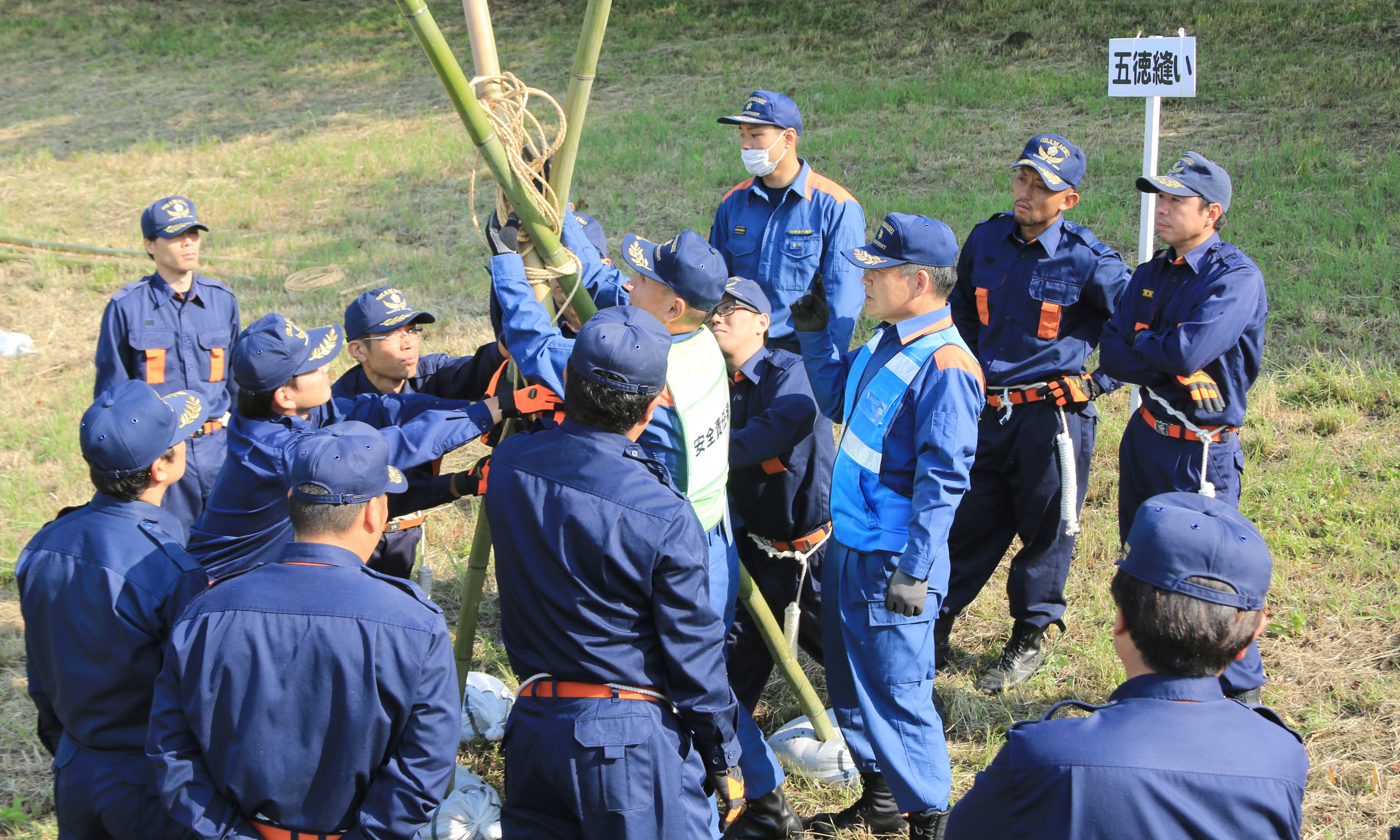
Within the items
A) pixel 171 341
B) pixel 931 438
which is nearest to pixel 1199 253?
pixel 931 438

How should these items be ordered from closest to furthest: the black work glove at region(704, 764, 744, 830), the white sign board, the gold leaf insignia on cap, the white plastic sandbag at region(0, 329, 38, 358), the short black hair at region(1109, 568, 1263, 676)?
the short black hair at region(1109, 568, 1263, 676) → the black work glove at region(704, 764, 744, 830) → the gold leaf insignia on cap → the white sign board → the white plastic sandbag at region(0, 329, 38, 358)

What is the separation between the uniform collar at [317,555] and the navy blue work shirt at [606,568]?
40 centimetres

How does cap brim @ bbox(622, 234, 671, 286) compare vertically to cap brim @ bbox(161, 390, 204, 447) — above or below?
above

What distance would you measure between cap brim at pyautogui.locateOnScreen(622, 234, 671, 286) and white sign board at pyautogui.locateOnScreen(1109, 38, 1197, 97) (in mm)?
3207

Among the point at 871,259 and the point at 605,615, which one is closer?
the point at 605,615

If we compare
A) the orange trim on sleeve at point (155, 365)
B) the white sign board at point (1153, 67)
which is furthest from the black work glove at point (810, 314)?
the orange trim on sleeve at point (155, 365)

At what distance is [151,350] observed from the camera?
565 centimetres

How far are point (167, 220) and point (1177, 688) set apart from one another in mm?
5532

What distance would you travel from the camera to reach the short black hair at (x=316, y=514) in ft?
8.04

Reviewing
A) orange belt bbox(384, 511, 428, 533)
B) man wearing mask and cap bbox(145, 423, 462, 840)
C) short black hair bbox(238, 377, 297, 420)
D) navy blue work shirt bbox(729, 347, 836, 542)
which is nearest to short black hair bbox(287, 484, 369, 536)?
man wearing mask and cap bbox(145, 423, 462, 840)

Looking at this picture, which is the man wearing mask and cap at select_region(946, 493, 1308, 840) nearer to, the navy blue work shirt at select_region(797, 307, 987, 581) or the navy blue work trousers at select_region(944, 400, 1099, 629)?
the navy blue work shirt at select_region(797, 307, 987, 581)

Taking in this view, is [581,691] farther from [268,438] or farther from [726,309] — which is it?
[726,309]

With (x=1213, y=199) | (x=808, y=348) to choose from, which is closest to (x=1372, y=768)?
(x=1213, y=199)

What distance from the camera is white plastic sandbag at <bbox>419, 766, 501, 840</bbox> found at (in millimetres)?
3617
